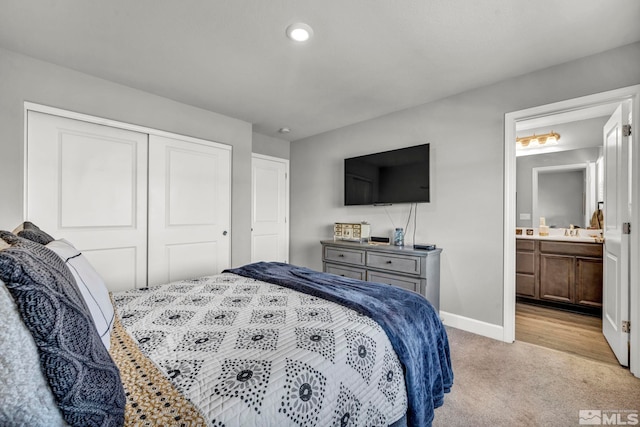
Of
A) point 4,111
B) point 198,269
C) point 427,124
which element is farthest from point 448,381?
point 4,111

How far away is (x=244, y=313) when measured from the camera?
55.9 inches

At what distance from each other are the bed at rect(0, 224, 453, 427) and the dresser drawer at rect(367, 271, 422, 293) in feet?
3.78

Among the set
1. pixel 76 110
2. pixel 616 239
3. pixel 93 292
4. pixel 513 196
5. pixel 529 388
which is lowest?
pixel 529 388

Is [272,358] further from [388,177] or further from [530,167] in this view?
[530,167]

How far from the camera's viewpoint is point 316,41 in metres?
2.08

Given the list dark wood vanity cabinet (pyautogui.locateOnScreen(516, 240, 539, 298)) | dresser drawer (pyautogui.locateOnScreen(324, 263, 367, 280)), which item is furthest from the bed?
dark wood vanity cabinet (pyautogui.locateOnScreen(516, 240, 539, 298))

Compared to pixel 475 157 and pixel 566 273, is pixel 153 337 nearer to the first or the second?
pixel 475 157

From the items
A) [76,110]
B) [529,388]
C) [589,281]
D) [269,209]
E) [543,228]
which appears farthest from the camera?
[269,209]

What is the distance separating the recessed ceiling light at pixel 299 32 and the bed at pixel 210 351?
1.71 metres

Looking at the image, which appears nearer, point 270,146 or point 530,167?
point 530,167

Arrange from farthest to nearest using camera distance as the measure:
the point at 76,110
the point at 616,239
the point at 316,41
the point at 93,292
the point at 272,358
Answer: the point at 76,110 < the point at 616,239 < the point at 316,41 < the point at 93,292 < the point at 272,358

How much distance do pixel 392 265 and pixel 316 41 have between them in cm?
218

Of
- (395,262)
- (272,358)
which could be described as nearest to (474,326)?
(395,262)

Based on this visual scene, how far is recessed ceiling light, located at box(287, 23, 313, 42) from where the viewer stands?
191 centimetres
